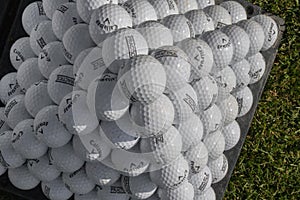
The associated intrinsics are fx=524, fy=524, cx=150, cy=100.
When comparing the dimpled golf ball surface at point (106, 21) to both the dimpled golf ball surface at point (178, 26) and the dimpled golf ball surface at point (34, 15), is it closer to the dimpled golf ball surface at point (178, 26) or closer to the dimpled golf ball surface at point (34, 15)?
the dimpled golf ball surface at point (178, 26)

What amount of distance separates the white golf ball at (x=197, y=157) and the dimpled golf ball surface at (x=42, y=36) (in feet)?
1.94

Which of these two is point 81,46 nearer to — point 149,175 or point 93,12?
point 93,12

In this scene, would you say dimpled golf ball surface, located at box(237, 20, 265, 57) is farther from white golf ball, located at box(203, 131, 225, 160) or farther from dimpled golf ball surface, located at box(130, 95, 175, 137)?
dimpled golf ball surface, located at box(130, 95, 175, 137)

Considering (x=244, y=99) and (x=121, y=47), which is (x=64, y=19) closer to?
(x=121, y=47)

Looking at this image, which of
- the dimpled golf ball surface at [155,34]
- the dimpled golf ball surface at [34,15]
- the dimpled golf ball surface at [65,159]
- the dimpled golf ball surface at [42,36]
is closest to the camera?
the dimpled golf ball surface at [155,34]

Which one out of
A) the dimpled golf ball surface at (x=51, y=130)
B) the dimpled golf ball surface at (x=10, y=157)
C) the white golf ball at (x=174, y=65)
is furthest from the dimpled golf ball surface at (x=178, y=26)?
the dimpled golf ball surface at (x=10, y=157)

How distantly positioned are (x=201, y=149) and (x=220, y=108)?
173 mm

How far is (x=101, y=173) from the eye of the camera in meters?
1.65

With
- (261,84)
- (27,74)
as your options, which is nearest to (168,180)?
(27,74)

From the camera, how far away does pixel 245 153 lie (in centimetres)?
246

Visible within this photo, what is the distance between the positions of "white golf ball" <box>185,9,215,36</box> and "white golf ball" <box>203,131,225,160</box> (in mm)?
355

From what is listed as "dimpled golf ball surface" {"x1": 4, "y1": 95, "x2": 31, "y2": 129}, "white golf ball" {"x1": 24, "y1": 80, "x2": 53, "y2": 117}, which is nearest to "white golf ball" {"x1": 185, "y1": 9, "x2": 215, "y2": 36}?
"white golf ball" {"x1": 24, "y1": 80, "x2": 53, "y2": 117}

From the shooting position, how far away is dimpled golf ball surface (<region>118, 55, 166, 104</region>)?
1.44 metres

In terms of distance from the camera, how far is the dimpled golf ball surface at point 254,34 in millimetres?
1817
